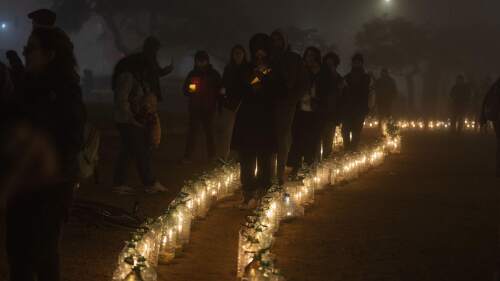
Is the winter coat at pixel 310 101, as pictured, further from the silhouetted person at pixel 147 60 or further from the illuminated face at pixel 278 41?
the silhouetted person at pixel 147 60

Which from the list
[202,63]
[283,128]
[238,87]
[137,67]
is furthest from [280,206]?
[202,63]

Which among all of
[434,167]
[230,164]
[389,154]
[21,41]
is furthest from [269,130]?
[21,41]

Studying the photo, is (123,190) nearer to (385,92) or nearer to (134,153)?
(134,153)

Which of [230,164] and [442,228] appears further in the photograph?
[230,164]

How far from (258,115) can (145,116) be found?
6.29 feet

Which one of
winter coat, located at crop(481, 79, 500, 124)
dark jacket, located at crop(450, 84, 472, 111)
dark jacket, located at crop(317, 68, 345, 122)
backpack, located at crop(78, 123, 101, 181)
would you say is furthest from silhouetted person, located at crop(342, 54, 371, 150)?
backpack, located at crop(78, 123, 101, 181)

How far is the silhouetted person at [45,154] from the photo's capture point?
4.98 metres

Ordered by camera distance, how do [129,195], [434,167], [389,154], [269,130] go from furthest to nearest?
[389,154] < [434,167] < [129,195] < [269,130]

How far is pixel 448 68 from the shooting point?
6009 centimetres

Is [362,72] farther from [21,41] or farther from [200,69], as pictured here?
[21,41]

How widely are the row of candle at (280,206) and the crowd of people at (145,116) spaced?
0.38 m

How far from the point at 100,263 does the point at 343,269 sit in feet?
6.91

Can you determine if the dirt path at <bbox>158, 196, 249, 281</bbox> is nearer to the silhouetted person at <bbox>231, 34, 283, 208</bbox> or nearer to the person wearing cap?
the silhouetted person at <bbox>231, 34, 283, 208</bbox>

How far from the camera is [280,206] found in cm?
957
